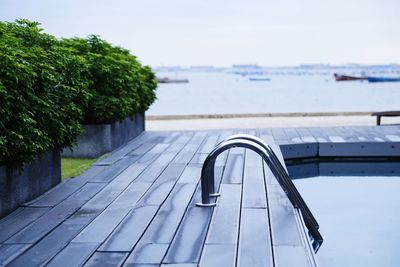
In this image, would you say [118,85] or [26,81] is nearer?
[26,81]

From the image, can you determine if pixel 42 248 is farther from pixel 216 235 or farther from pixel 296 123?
pixel 296 123

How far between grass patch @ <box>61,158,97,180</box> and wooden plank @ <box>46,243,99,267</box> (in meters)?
2.15

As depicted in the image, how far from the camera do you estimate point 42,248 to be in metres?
2.88

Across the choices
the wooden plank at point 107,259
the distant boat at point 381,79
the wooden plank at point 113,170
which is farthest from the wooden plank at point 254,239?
the distant boat at point 381,79

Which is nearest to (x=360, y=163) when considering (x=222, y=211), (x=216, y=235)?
(x=222, y=211)

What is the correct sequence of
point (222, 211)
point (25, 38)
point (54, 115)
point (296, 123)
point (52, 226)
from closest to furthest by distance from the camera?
point (52, 226) < point (222, 211) < point (54, 115) < point (25, 38) < point (296, 123)

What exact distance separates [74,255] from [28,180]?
1451 millimetres

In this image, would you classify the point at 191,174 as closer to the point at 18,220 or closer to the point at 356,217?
the point at 356,217

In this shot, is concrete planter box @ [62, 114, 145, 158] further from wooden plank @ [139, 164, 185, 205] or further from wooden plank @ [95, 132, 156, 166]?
wooden plank @ [139, 164, 185, 205]

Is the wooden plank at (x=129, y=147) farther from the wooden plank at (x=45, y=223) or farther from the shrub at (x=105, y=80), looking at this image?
the wooden plank at (x=45, y=223)

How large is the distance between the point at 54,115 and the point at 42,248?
155 cm

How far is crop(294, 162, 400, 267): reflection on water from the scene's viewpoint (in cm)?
398

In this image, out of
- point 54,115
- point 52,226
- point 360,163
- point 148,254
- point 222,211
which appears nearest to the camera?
point 148,254

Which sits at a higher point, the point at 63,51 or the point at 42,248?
the point at 63,51
